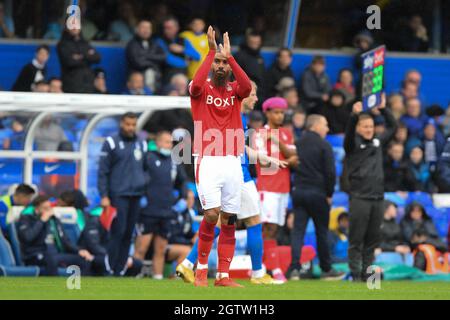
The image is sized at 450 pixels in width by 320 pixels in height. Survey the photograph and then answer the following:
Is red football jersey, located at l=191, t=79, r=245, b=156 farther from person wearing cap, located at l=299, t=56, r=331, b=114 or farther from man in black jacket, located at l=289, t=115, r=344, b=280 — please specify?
person wearing cap, located at l=299, t=56, r=331, b=114

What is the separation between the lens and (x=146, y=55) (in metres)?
21.3

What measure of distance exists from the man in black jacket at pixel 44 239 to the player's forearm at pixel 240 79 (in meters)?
5.44

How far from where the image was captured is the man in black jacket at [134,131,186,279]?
18.3 metres

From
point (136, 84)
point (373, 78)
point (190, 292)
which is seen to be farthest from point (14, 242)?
point (190, 292)

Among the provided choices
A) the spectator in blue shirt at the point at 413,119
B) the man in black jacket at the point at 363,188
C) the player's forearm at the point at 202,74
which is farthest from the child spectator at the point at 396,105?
the player's forearm at the point at 202,74

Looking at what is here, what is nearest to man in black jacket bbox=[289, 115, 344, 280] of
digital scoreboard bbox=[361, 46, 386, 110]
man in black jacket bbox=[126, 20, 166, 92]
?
digital scoreboard bbox=[361, 46, 386, 110]

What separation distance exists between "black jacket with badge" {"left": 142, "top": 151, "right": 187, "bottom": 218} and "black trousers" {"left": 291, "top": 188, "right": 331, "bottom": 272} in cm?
191

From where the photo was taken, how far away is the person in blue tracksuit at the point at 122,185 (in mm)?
17953

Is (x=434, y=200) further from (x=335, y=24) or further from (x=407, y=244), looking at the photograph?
(x=335, y=24)

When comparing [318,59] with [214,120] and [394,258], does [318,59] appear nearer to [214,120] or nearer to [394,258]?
[394,258]

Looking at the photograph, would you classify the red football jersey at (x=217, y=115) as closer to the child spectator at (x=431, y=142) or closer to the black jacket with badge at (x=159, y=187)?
the black jacket with badge at (x=159, y=187)

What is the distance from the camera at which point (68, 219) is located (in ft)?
60.4
